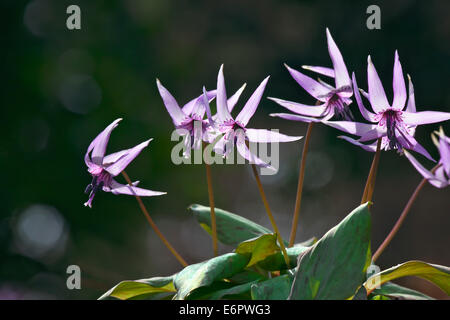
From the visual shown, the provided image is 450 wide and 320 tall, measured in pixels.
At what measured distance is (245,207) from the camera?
14.1 ft

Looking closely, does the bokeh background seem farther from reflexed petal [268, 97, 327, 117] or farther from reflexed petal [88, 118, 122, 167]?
reflexed petal [268, 97, 327, 117]

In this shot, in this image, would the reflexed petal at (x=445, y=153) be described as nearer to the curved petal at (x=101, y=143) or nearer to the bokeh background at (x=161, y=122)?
the curved petal at (x=101, y=143)

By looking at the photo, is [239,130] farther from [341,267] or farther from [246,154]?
[341,267]

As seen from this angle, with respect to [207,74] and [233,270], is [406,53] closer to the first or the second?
[207,74]

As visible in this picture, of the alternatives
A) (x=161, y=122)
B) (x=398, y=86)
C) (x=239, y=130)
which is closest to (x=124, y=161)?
(x=239, y=130)

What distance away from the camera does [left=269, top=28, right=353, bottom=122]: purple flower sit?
0.60 m

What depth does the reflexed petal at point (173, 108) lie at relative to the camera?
680 mm

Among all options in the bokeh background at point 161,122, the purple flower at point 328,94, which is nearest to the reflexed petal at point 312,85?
the purple flower at point 328,94

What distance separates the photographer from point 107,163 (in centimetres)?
68

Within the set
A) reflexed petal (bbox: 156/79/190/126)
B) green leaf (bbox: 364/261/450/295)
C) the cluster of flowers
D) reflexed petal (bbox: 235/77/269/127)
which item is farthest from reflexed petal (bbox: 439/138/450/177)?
reflexed petal (bbox: 156/79/190/126)

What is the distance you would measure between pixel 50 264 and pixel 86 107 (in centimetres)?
105

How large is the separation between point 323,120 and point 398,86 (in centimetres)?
11

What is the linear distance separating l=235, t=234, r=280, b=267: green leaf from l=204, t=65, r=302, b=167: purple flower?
9cm

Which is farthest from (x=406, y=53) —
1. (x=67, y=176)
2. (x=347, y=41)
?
(x=67, y=176)
